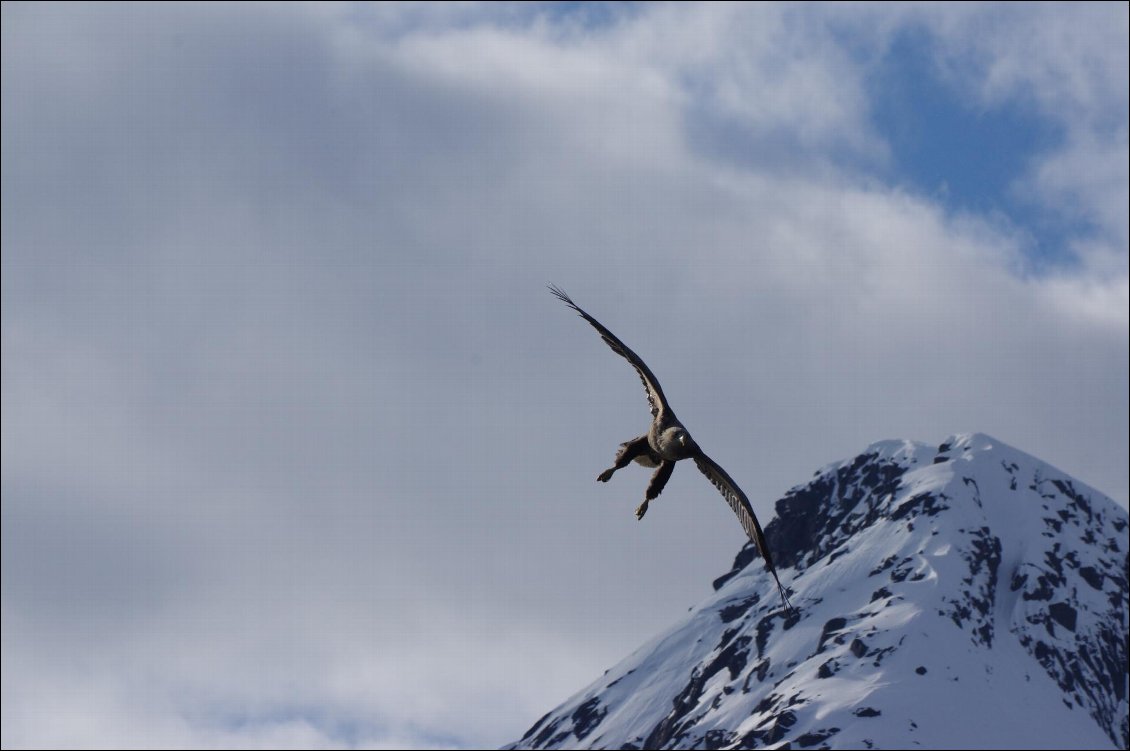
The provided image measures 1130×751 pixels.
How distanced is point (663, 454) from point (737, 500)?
1571 millimetres

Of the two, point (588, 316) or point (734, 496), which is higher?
point (588, 316)

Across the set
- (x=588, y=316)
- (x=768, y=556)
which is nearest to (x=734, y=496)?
(x=768, y=556)

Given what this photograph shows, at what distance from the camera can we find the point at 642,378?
32.8 metres

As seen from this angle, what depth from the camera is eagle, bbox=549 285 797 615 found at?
1211 inches

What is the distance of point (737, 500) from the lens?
3117cm

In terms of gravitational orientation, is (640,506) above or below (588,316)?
below

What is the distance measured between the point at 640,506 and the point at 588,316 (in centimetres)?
390

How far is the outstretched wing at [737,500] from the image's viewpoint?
30719 mm

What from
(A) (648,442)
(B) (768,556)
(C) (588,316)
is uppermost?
(C) (588,316)

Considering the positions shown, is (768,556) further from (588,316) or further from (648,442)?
(588,316)

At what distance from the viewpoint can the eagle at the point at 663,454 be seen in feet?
101

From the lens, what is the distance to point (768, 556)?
Result: 31.1m

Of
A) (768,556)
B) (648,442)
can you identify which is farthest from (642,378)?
(768,556)

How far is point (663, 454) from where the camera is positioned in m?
31.7
